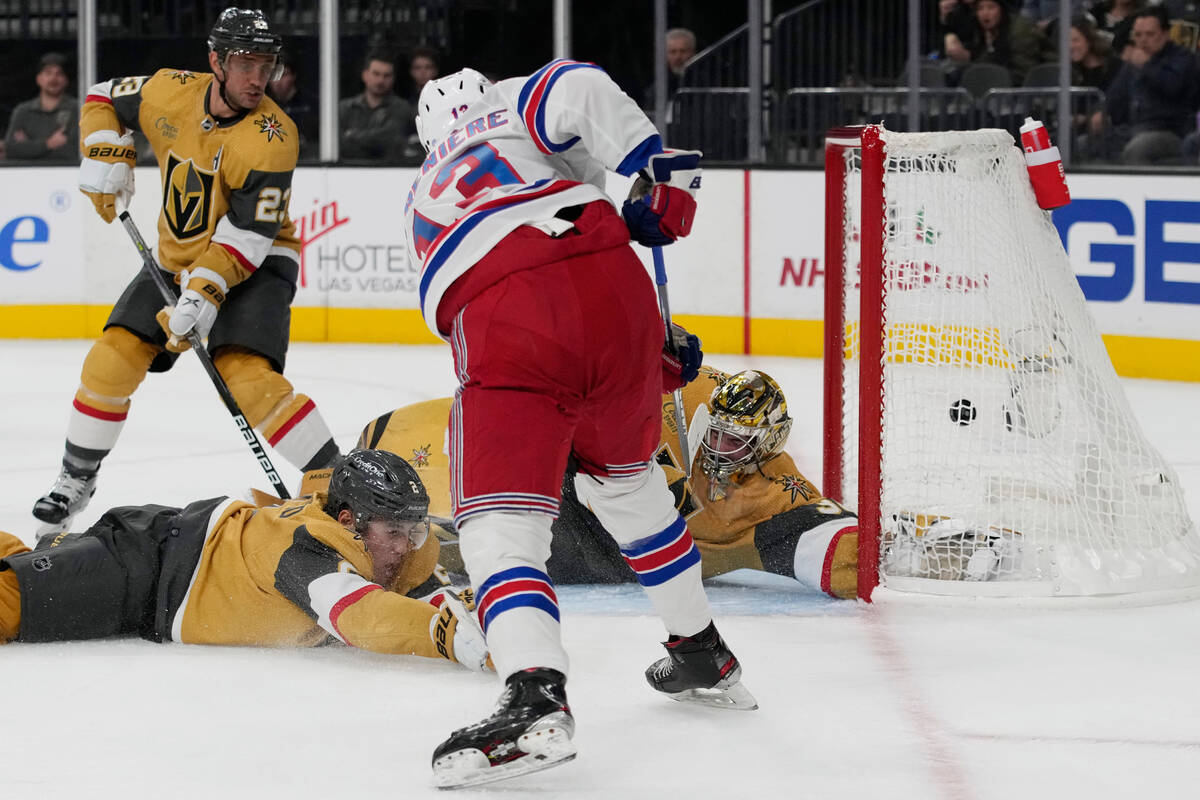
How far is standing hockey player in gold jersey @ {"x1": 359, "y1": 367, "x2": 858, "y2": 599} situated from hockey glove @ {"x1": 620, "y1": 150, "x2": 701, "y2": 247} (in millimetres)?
918

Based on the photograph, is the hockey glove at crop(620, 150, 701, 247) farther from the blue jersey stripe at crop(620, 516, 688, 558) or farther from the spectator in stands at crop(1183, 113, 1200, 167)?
Answer: the spectator in stands at crop(1183, 113, 1200, 167)

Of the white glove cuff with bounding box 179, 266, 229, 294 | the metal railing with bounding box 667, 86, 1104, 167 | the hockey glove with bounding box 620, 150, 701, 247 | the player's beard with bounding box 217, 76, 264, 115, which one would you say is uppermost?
the metal railing with bounding box 667, 86, 1104, 167

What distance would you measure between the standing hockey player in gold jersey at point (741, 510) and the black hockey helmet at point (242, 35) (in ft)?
3.61

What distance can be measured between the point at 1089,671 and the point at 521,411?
45.2 inches

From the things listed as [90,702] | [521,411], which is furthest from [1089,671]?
[90,702]

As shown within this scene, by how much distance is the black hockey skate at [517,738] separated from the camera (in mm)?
2199

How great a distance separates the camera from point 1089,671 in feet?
9.52

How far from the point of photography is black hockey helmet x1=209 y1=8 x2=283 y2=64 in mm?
3809

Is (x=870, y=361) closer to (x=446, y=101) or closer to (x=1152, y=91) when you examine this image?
(x=446, y=101)

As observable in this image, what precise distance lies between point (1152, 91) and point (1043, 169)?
12.3 ft

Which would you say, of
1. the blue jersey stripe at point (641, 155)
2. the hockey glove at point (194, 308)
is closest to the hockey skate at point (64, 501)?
the hockey glove at point (194, 308)

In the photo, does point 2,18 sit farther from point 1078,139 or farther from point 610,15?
point 1078,139

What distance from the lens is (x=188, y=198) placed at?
3.97 m

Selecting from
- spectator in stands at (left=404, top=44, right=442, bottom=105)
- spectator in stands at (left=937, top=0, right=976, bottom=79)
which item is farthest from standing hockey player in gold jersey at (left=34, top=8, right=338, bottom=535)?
spectator in stands at (left=404, top=44, right=442, bottom=105)
